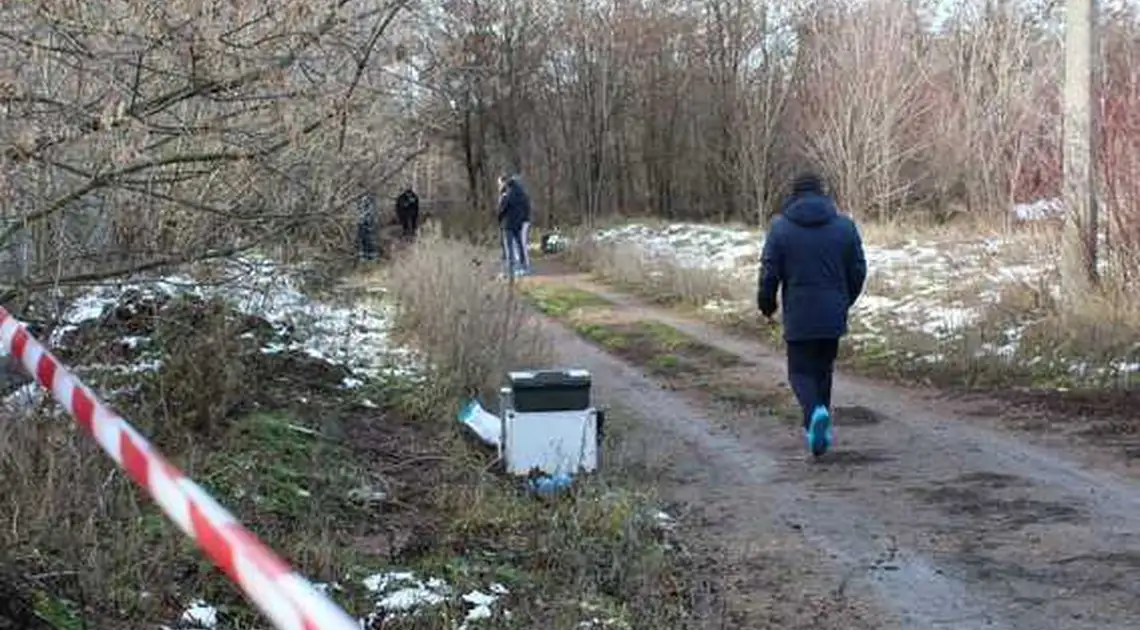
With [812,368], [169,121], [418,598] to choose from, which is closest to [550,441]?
[812,368]

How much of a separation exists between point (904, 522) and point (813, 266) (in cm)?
218

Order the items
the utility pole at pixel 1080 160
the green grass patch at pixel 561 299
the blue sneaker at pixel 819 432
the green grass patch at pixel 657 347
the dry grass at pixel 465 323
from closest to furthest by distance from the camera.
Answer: the blue sneaker at pixel 819 432, the dry grass at pixel 465 323, the utility pole at pixel 1080 160, the green grass patch at pixel 657 347, the green grass patch at pixel 561 299

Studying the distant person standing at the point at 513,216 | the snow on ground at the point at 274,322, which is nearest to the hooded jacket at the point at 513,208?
the distant person standing at the point at 513,216

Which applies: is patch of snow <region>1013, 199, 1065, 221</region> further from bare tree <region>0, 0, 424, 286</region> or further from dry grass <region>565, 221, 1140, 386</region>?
bare tree <region>0, 0, 424, 286</region>

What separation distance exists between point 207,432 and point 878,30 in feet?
76.6

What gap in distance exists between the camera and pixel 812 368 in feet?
27.4

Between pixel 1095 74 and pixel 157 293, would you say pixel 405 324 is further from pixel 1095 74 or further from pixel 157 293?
pixel 1095 74

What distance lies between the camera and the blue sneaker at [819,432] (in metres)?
8.12

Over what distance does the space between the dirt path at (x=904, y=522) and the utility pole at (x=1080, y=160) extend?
2.50 meters

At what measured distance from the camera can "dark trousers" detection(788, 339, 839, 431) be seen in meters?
8.30

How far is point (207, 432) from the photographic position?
283 inches

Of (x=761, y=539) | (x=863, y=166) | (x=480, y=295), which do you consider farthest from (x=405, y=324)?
(x=863, y=166)

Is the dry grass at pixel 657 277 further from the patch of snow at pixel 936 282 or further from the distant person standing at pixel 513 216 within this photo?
the distant person standing at pixel 513 216

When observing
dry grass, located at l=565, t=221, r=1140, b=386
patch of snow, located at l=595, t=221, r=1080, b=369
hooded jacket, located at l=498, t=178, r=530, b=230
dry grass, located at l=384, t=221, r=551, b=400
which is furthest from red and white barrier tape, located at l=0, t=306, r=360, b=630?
hooded jacket, located at l=498, t=178, r=530, b=230
